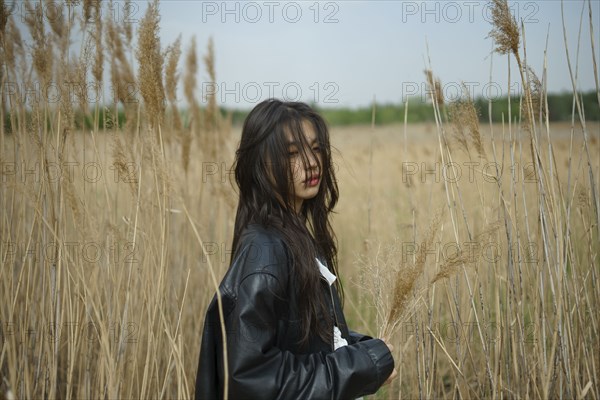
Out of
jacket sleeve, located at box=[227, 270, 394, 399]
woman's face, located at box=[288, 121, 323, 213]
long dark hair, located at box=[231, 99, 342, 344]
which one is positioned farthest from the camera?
woman's face, located at box=[288, 121, 323, 213]

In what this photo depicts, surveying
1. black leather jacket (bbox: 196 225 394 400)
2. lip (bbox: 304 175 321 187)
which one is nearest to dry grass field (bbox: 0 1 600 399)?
black leather jacket (bbox: 196 225 394 400)

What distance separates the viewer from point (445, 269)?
4.13 feet

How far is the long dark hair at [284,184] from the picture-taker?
3.99 ft

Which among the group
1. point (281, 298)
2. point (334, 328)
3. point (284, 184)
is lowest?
point (334, 328)

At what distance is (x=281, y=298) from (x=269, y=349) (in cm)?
11

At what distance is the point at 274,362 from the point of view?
1.09 m

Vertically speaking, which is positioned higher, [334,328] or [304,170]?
[304,170]

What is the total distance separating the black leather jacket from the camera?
1.08 metres

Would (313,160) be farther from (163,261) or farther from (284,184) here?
(163,261)

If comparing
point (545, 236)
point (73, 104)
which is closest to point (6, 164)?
point (73, 104)

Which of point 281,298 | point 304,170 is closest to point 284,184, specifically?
point 304,170

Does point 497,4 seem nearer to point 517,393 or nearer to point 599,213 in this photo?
point 599,213

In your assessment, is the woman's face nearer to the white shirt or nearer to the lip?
the lip

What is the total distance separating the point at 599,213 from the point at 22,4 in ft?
6.61
